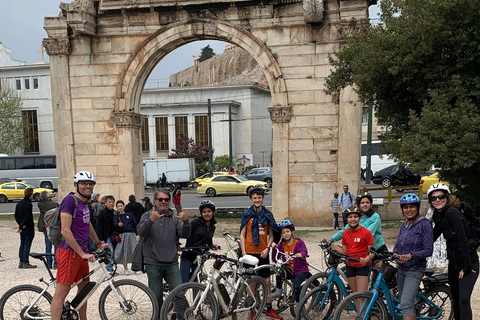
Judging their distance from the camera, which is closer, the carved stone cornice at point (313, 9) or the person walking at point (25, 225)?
the person walking at point (25, 225)

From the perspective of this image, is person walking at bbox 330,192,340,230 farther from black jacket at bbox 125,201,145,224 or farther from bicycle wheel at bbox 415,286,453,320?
bicycle wheel at bbox 415,286,453,320

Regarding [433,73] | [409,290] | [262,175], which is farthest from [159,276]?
[262,175]

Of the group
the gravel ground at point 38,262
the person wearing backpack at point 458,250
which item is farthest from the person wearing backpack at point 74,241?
the person wearing backpack at point 458,250

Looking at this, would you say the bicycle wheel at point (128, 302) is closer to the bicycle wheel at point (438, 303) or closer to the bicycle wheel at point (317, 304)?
the bicycle wheel at point (317, 304)

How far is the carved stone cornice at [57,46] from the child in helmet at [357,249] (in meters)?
13.2

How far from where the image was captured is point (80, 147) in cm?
1673

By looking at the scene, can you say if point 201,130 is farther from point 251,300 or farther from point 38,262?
point 251,300

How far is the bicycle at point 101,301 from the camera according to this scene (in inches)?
232

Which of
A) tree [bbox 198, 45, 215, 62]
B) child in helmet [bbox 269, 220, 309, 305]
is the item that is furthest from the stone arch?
tree [bbox 198, 45, 215, 62]

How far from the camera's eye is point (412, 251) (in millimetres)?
5668

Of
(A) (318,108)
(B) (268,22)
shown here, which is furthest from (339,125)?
(B) (268,22)

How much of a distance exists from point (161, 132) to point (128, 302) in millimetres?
51108

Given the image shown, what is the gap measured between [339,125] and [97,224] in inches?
339

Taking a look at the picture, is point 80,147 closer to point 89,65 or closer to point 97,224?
point 89,65
